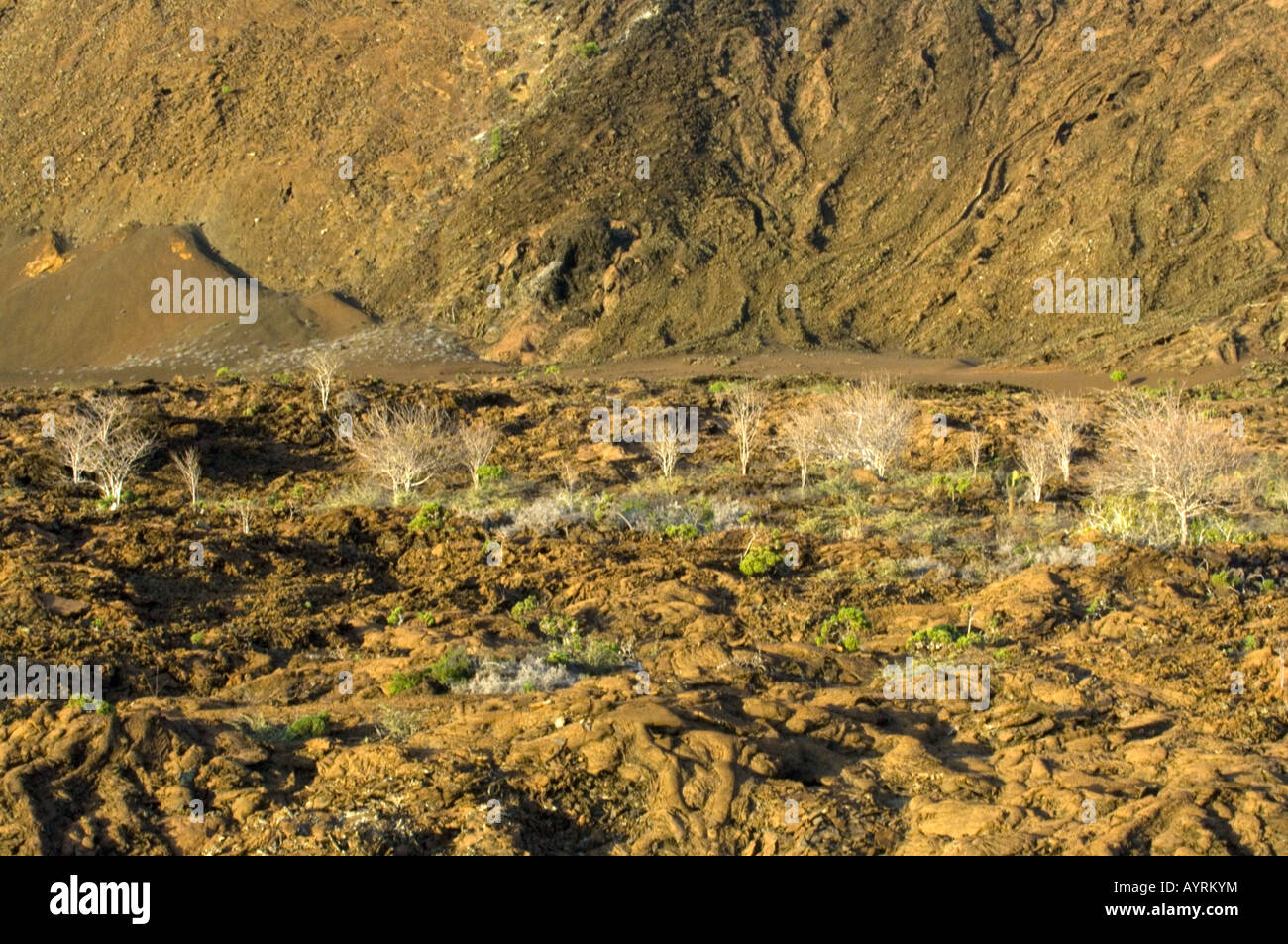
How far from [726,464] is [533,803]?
14.8 metres

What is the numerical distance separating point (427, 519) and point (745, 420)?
733 cm

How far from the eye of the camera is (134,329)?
134ft

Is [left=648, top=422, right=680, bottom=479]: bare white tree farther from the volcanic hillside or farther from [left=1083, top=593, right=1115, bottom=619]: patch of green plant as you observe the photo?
the volcanic hillside

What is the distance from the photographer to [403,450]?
20.8 m

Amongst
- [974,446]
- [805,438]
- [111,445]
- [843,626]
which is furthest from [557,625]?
[974,446]

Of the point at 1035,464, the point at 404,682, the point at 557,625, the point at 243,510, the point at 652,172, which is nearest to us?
the point at 404,682

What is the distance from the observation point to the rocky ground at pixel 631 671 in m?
8.82

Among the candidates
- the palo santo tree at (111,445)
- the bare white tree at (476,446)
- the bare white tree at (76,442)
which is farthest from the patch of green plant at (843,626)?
the bare white tree at (76,442)

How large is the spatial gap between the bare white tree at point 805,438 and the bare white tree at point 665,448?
1.99 metres

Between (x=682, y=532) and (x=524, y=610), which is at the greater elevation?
(x=682, y=532)

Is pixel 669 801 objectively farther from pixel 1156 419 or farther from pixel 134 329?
pixel 134 329

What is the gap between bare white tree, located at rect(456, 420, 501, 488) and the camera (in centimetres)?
2189

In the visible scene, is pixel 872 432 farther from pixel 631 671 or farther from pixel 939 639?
pixel 631 671

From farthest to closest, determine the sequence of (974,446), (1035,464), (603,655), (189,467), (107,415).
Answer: (974,446)
(107,415)
(189,467)
(1035,464)
(603,655)
